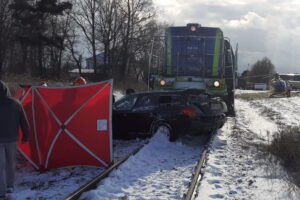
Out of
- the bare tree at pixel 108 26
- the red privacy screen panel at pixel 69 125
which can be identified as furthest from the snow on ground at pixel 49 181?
the bare tree at pixel 108 26

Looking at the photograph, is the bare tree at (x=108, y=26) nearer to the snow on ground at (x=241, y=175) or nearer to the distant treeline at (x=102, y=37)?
the distant treeline at (x=102, y=37)

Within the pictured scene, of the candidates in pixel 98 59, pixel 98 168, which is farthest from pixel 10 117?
pixel 98 59

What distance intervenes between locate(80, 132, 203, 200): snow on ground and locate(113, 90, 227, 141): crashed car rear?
1.68ft

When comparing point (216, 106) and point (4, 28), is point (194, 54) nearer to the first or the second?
point (216, 106)

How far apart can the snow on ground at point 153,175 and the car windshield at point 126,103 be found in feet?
4.99

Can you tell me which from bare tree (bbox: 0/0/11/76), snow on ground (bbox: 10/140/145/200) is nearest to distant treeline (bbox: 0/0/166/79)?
bare tree (bbox: 0/0/11/76)

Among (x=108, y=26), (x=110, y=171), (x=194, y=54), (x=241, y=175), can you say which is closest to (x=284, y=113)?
(x=194, y=54)

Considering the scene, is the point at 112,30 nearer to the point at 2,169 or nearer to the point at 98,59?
the point at 98,59

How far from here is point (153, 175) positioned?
6781mm

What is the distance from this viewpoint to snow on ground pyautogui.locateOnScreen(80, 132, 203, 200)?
5.62m

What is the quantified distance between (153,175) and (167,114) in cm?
317

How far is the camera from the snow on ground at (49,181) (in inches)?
227

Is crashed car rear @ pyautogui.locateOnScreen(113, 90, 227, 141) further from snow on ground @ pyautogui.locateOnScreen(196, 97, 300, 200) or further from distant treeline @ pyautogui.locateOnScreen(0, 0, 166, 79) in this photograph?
distant treeline @ pyautogui.locateOnScreen(0, 0, 166, 79)

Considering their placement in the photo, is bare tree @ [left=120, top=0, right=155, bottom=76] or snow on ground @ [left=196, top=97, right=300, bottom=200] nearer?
snow on ground @ [left=196, top=97, right=300, bottom=200]
